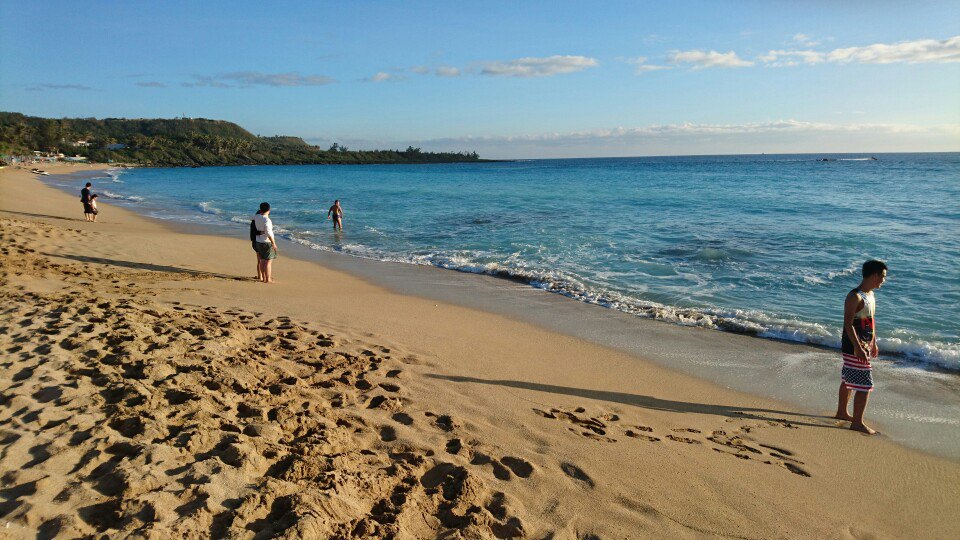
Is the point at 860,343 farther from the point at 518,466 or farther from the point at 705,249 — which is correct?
the point at 705,249

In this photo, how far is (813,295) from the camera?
10.2 m

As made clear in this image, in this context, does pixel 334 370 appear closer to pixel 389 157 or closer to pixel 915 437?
pixel 915 437

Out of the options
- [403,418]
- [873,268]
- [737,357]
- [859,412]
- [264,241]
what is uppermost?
[873,268]

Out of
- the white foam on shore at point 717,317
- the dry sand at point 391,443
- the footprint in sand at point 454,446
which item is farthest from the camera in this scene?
the white foam on shore at point 717,317

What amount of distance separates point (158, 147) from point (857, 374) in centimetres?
14490

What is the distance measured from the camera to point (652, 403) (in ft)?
18.1

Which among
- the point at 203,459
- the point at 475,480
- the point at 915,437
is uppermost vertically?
the point at 203,459

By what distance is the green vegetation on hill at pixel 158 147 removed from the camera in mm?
102250

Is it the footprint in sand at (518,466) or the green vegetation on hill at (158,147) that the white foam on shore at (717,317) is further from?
the green vegetation on hill at (158,147)

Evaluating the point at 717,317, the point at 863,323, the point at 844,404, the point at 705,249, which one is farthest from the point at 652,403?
the point at 705,249

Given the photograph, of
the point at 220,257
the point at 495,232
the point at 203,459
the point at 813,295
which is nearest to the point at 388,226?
Result: the point at 495,232

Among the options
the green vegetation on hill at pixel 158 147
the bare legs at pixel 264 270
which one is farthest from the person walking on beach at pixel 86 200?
the green vegetation on hill at pixel 158 147

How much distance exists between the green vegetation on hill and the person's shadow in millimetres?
83507

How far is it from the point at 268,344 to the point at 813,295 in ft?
32.3
